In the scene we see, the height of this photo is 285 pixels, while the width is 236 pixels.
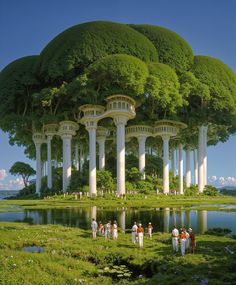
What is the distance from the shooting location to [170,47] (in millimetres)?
78625

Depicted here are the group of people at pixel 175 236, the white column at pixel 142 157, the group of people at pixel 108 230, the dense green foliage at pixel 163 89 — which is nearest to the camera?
the group of people at pixel 175 236

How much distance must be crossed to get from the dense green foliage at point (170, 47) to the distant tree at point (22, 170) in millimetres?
52179

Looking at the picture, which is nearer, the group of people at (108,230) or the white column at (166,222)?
the group of people at (108,230)

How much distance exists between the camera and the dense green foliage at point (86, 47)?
225 ft

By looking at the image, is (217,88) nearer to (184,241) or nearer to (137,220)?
(137,220)

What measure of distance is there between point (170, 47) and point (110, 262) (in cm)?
6747

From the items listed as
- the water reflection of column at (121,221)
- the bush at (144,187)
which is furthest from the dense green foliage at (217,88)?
the water reflection of column at (121,221)

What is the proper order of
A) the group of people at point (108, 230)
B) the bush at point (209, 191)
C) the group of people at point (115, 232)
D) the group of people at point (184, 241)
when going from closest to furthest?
1. the group of people at point (184, 241)
2. the group of people at point (115, 232)
3. the group of people at point (108, 230)
4. the bush at point (209, 191)

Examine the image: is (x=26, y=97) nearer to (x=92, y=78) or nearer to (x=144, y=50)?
(x=92, y=78)

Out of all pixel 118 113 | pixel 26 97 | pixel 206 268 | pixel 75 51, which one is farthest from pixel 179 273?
pixel 26 97

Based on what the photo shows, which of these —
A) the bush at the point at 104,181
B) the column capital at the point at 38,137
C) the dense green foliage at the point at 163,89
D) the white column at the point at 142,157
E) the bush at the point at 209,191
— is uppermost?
the dense green foliage at the point at 163,89

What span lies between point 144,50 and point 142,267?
6126 centimetres

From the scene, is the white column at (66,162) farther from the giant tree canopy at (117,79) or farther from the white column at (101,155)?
the white column at (101,155)

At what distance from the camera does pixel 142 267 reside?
17.4 meters
